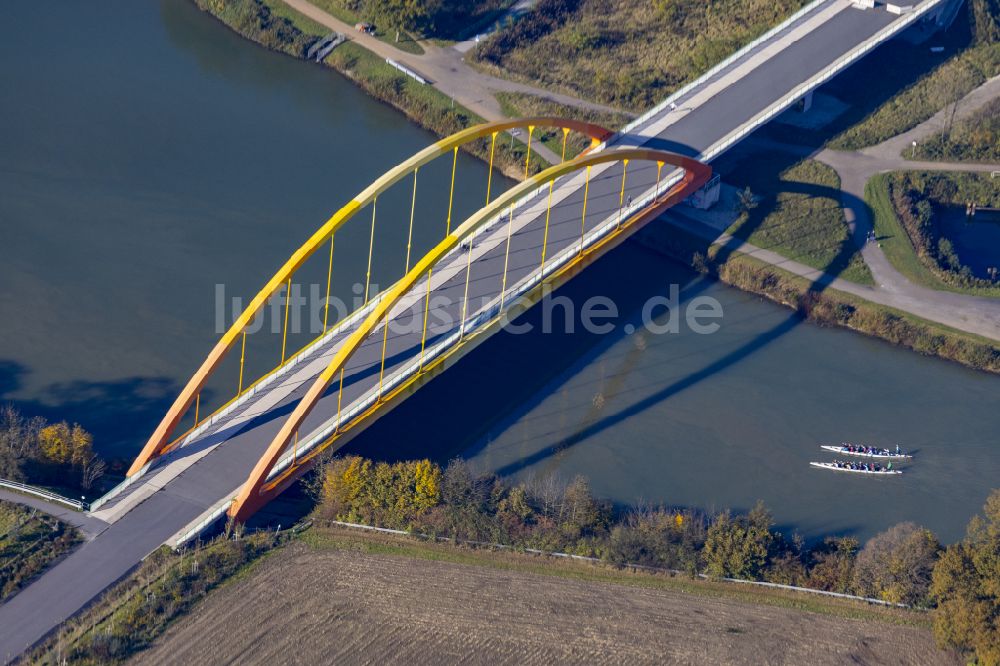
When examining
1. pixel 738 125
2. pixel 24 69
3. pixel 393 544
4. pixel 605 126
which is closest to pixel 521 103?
pixel 605 126

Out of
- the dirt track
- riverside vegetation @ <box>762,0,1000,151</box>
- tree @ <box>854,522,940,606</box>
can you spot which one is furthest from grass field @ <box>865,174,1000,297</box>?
the dirt track

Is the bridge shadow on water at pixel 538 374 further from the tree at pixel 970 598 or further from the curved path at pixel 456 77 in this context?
the tree at pixel 970 598

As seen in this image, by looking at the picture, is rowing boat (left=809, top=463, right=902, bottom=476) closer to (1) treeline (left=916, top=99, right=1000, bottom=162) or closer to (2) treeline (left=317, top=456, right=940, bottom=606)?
(2) treeline (left=317, top=456, right=940, bottom=606)

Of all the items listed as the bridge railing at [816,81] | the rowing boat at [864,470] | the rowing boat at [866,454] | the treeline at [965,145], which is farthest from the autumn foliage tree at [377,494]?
the treeline at [965,145]

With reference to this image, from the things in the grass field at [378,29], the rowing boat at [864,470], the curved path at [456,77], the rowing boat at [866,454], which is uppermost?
the grass field at [378,29]

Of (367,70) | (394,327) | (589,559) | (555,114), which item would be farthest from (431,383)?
(367,70)

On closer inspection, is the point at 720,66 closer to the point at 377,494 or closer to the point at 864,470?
the point at 864,470
